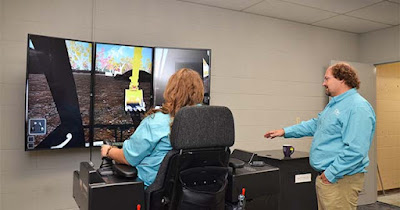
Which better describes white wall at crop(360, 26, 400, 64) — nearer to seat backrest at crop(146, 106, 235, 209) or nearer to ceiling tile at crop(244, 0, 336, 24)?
ceiling tile at crop(244, 0, 336, 24)

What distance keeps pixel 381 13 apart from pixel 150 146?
387cm

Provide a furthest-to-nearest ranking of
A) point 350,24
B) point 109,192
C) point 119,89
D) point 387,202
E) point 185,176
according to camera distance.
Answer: point 387,202
point 350,24
point 119,89
point 185,176
point 109,192

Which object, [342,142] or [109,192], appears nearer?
[109,192]

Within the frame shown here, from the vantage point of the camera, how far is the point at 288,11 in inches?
162

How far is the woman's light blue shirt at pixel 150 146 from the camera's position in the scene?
5.74 ft

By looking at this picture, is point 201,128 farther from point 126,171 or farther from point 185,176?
point 126,171

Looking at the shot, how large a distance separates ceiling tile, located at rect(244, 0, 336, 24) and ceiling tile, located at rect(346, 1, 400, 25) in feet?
1.21

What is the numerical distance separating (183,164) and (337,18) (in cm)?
372

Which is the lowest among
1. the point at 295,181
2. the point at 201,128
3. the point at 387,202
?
the point at 387,202

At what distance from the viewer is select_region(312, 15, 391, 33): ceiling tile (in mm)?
4424

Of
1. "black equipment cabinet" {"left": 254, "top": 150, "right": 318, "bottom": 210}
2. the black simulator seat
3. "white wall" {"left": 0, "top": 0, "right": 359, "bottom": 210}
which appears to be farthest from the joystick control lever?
"white wall" {"left": 0, "top": 0, "right": 359, "bottom": 210}

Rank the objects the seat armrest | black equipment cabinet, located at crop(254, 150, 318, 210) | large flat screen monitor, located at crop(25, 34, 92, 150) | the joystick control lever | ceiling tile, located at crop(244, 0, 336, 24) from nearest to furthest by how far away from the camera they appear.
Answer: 1. the seat armrest
2. the joystick control lever
3. black equipment cabinet, located at crop(254, 150, 318, 210)
4. large flat screen monitor, located at crop(25, 34, 92, 150)
5. ceiling tile, located at crop(244, 0, 336, 24)

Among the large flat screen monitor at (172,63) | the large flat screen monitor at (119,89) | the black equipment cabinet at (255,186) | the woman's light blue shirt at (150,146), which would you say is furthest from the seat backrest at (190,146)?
the large flat screen monitor at (172,63)

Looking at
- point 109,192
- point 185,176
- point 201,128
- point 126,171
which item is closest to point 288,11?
point 201,128
